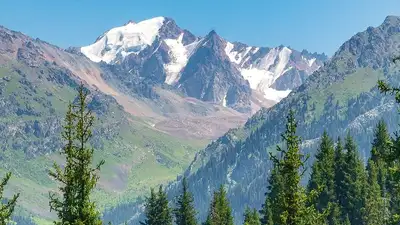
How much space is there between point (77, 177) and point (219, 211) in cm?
4565

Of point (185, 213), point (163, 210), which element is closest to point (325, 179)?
point (185, 213)

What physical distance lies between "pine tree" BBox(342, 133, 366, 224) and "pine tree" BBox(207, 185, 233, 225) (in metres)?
16.0

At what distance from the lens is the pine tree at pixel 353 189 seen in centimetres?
7669

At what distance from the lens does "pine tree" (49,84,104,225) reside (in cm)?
3216

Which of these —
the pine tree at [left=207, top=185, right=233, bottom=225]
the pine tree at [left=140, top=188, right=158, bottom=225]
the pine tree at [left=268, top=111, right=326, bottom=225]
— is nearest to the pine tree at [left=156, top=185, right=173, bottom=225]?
the pine tree at [left=140, top=188, right=158, bottom=225]

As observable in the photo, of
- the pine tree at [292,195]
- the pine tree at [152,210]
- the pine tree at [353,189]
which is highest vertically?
the pine tree at [353,189]

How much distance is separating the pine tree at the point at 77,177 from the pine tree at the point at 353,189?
51.4 meters

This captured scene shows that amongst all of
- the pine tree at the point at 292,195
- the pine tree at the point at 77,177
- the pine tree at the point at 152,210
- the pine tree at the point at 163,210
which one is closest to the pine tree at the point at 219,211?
the pine tree at the point at 163,210

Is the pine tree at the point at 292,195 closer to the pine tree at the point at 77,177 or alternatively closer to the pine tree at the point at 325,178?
the pine tree at the point at 77,177

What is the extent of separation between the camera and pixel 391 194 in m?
81.5

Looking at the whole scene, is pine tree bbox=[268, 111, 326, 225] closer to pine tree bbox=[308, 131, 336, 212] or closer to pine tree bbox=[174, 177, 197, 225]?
pine tree bbox=[174, 177, 197, 225]

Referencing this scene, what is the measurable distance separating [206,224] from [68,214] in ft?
164

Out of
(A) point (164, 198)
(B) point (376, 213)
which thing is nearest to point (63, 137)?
(A) point (164, 198)

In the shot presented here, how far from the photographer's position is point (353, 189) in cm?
7700
